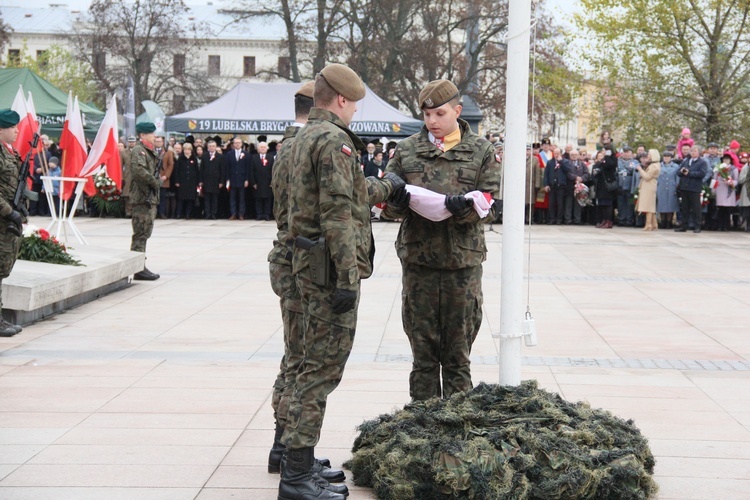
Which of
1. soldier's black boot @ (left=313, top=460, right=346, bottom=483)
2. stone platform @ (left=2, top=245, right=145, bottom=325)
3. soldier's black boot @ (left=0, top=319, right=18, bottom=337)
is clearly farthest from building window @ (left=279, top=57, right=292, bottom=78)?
soldier's black boot @ (left=313, top=460, right=346, bottom=483)

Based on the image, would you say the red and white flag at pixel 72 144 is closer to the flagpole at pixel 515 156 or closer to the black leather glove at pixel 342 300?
the flagpole at pixel 515 156

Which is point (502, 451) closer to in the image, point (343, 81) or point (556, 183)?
point (343, 81)

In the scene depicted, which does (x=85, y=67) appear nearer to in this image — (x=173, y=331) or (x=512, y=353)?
(x=173, y=331)

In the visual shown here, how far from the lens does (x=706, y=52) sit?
30547mm

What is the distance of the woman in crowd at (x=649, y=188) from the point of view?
22.4 meters

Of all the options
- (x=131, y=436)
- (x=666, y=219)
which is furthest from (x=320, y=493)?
(x=666, y=219)

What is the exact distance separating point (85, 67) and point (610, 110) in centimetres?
4229

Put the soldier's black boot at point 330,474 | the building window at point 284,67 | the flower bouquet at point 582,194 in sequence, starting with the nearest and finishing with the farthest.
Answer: the soldier's black boot at point 330,474 → the flower bouquet at point 582,194 → the building window at point 284,67

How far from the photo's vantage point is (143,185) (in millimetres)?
13094

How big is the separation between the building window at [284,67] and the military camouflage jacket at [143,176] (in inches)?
→ 1370

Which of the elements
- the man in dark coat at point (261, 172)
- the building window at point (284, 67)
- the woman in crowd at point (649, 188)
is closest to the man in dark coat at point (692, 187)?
the woman in crowd at point (649, 188)

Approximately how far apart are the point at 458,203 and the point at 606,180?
18.6m

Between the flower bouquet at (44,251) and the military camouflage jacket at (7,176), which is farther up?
the military camouflage jacket at (7,176)

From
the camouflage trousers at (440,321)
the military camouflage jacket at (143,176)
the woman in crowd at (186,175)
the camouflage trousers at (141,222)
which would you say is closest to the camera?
the camouflage trousers at (440,321)
